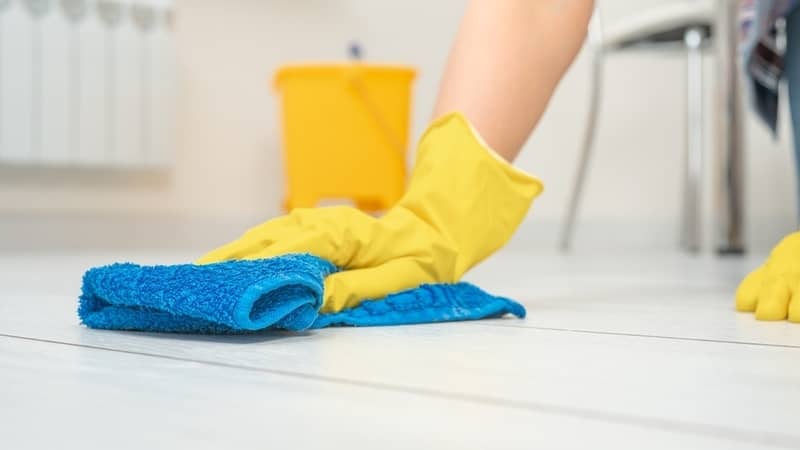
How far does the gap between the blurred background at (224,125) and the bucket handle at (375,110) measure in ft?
1.26

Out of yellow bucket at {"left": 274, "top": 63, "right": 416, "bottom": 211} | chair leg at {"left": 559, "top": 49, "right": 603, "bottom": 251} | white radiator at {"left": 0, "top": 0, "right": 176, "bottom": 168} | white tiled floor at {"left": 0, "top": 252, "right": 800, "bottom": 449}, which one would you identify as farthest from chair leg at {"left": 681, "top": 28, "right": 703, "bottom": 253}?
white tiled floor at {"left": 0, "top": 252, "right": 800, "bottom": 449}

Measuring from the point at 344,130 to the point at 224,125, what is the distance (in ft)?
1.22

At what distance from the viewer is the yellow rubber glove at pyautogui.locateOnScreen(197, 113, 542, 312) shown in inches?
28.9

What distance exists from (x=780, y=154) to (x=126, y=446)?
2749 millimetres

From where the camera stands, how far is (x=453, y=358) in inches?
22.1

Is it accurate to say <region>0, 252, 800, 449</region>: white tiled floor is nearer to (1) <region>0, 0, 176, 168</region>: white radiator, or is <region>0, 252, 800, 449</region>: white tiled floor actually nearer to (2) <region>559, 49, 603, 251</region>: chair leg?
(1) <region>0, 0, 176, 168</region>: white radiator

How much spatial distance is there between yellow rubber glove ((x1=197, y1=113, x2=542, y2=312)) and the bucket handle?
139 centimetres

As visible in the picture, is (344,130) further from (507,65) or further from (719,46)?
(507,65)

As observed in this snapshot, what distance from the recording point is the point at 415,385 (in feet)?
1.54

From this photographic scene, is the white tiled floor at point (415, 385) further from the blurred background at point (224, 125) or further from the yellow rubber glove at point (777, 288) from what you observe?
the blurred background at point (224, 125)

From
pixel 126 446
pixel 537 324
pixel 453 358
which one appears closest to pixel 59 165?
pixel 537 324

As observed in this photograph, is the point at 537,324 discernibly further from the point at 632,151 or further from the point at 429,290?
the point at 632,151

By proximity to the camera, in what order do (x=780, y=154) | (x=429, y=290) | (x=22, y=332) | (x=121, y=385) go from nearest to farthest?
(x=121, y=385)
(x=22, y=332)
(x=429, y=290)
(x=780, y=154)

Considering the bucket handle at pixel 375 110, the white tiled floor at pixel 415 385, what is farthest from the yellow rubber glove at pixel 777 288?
the bucket handle at pixel 375 110
